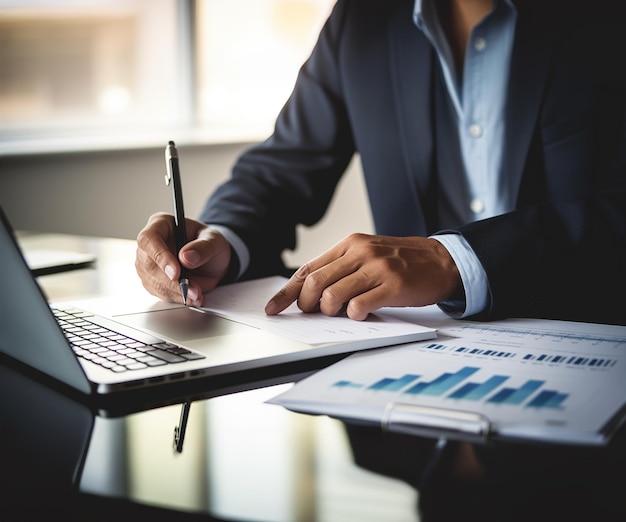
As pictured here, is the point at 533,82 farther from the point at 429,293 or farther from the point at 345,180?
the point at 345,180

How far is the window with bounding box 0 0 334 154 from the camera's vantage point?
130 inches

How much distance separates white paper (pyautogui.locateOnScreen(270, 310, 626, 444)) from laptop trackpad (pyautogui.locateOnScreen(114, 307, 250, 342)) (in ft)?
0.49

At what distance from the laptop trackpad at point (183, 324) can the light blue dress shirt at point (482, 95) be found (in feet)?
2.17

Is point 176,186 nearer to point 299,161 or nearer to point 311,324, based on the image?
point 311,324

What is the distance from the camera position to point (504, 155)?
1.35 m

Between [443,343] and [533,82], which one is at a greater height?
[533,82]

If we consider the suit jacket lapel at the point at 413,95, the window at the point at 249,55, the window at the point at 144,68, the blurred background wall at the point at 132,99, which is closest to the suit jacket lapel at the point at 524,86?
the suit jacket lapel at the point at 413,95

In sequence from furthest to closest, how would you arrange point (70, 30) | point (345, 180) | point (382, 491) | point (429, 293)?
point (345, 180) → point (70, 30) → point (429, 293) → point (382, 491)

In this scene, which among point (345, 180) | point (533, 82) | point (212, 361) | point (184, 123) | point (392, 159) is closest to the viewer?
point (212, 361)

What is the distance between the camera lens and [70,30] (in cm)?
340

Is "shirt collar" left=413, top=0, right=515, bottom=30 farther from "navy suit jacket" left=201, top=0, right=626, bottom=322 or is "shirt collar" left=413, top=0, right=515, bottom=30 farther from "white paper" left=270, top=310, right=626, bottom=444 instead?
"white paper" left=270, top=310, right=626, bottom=444

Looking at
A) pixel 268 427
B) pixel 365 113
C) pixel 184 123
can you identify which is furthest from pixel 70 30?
pixel 268 427

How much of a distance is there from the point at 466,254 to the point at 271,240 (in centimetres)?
51

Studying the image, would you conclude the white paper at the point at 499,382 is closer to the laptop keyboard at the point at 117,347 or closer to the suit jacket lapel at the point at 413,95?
the laptop keyboard at the point at 117,347
